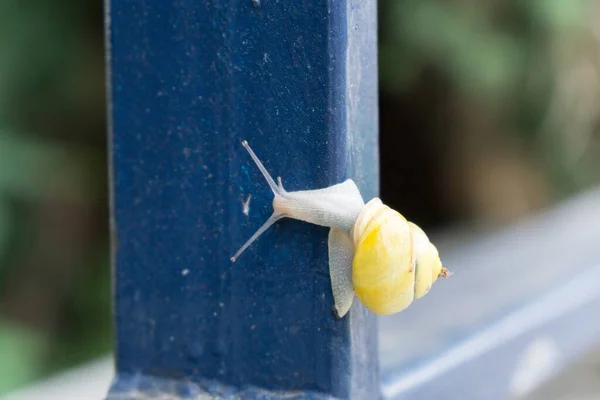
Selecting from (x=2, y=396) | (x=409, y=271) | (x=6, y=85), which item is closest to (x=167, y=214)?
(x=409, y=271)

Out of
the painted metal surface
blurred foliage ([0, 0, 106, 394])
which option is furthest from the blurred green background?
the painted metal surface

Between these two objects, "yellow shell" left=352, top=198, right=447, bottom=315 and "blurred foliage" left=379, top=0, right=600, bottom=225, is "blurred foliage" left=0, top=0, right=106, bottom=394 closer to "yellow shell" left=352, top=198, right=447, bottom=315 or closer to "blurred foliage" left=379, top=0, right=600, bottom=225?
"blurred foliage" left=379, top=0, right=600, bottom=225

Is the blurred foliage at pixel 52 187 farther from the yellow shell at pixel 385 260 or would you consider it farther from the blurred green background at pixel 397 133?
the yellow shell at pixel 385 260

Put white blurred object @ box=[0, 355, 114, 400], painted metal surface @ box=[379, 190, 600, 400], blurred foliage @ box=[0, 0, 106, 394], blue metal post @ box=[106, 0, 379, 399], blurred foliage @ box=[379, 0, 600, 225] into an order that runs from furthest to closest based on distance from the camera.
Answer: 1. blurred foliage @ box=[379, 0, 600, 225]
2. blurred foliage @ box=[0, 0, 106, 394]
3. white blurred object @ box=[0, 355, 114, 400]
4. painted metal surface @ box=[379, 190, 600, 400]
5. blue metal post @ box=[106, 0, 379, 399]

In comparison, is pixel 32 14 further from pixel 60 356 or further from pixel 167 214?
pixel 167 214

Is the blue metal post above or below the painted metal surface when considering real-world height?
above

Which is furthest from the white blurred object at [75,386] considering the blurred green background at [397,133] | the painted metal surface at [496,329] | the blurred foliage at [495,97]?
the blurred foliage at [495,97]
